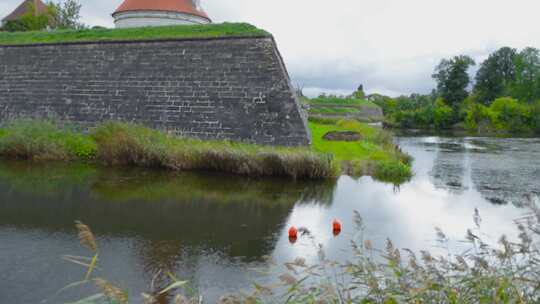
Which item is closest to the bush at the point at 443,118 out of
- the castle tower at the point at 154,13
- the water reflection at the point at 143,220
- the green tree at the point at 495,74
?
the green tree at the point at 495,74

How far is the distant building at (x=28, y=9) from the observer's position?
1353 inches

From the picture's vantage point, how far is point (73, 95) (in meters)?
16.3

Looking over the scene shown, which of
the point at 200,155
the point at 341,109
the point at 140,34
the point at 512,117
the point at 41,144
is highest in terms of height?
the point at 140,34

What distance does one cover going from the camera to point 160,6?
25.5 metres

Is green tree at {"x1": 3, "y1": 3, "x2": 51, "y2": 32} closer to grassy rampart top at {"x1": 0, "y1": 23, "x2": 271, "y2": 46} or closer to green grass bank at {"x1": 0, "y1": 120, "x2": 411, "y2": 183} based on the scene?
grassy rampart top at {"x1": 0, "y1": 23, "x2": 271, "y2": 46}

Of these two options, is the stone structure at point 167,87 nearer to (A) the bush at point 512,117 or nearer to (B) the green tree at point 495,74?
(A) the bush at point 512,117

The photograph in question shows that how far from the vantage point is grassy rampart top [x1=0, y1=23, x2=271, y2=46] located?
52.7 feet

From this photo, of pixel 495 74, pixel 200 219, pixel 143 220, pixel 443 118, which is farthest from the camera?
pixel 495 74

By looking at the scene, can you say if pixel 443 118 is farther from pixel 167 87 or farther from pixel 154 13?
pixel 167 87

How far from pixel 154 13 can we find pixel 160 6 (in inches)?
20.2

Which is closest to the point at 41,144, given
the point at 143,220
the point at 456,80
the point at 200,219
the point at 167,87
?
the point at 167,87

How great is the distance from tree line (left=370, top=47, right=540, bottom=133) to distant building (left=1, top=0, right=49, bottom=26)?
3646 centimetres

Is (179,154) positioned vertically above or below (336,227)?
above

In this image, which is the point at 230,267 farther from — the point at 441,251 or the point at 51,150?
the point at 51,150
